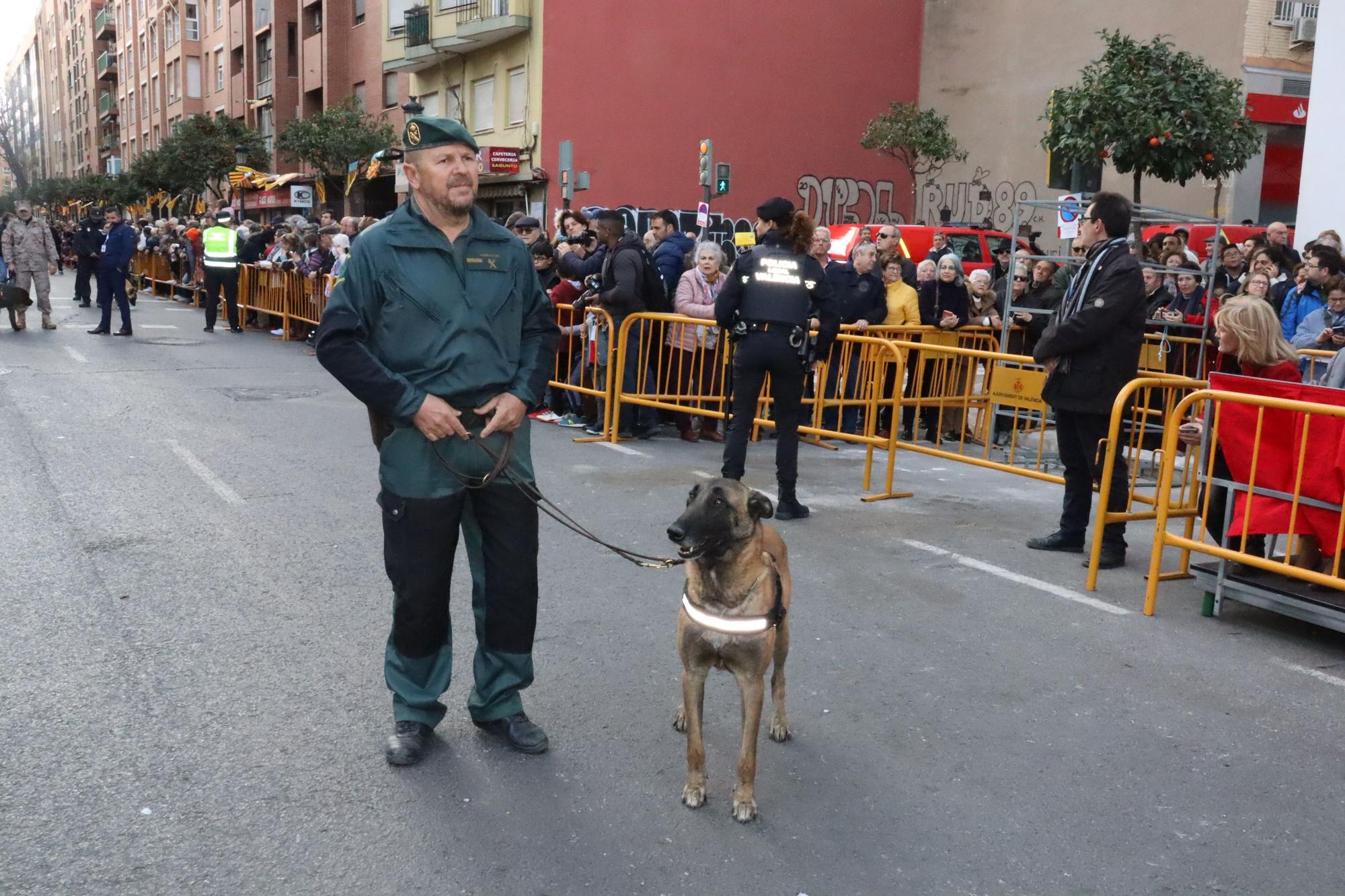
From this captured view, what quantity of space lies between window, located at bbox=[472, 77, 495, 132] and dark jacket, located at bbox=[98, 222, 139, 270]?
16.2 meters

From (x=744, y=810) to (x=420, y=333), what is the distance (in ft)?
5.90

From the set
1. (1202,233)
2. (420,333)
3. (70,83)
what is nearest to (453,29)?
(1202,233)

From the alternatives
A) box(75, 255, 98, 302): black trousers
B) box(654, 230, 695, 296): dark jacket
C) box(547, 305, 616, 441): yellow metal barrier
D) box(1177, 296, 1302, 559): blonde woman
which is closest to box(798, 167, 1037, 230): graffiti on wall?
box(75, 255, 98, 302): black trousers

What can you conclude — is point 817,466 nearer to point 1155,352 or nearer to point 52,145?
point 1155,352

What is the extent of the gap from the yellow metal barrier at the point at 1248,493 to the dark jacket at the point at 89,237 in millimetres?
18497

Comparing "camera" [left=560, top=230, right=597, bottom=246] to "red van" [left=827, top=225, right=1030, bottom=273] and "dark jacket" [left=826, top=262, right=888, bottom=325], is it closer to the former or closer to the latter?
"dark jacket" [left=826, top=262, right=888, bottom=325]

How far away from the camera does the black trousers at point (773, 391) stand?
25.3 feet

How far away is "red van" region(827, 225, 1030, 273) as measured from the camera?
19562mm

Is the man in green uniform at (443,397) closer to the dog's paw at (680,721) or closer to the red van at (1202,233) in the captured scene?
the dog's paw at (680,721)

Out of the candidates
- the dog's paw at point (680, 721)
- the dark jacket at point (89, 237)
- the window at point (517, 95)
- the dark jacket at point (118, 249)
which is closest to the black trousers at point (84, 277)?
the dark jacket at point (89, 237)

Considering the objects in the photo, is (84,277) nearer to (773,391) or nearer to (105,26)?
(773,391)

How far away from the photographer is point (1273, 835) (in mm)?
3695

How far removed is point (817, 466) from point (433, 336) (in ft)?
21.0

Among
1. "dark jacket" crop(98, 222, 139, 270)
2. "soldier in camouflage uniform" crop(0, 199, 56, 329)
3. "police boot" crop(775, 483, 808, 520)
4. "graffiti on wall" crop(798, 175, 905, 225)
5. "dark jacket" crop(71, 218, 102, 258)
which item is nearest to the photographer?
"police boot" crop(775, 483, 808, 520)
